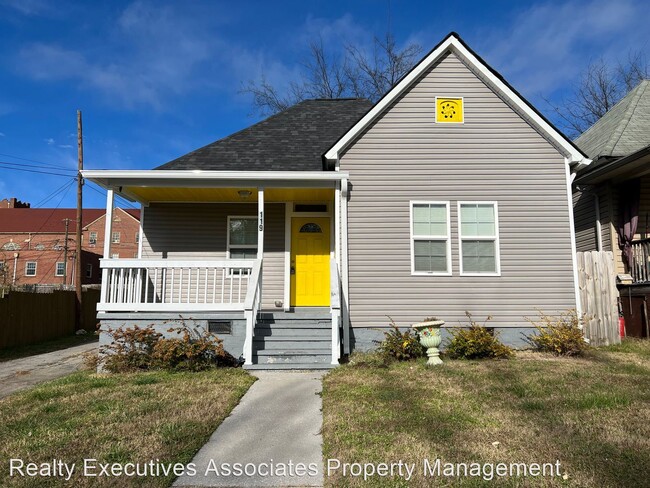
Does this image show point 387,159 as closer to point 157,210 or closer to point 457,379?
point 457,379

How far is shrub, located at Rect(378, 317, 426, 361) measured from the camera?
7340mm

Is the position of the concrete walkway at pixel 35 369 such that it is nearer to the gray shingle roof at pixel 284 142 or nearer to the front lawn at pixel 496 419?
the gray shingle roof at pixel 284 142

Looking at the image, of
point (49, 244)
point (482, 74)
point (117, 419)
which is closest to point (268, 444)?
point (117, 419)

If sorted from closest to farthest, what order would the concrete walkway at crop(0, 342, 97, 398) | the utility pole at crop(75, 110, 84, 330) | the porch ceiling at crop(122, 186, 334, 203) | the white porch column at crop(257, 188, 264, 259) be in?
the concrete walkway at crop(0, 342, 97, 398) < the white porch column at crop(257, 188, 264, 259) < the porch ceiling at crop(122, 186, 334, 203) < the utility pole at crop(75, 110, 84, 330)

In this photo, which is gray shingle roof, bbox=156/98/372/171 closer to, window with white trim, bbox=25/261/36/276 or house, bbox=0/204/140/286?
house, bbox=0/204/140/286

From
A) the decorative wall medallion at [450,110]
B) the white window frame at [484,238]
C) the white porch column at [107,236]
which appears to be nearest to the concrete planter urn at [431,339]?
the white window frame at [484,238]

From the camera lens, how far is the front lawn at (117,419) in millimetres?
3562

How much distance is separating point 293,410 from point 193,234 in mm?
5923

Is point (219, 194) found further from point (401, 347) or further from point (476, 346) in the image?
point (476, 346)

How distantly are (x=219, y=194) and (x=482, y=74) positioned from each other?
5922 millimetres

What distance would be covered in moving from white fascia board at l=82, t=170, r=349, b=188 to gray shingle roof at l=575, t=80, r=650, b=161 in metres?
6.65

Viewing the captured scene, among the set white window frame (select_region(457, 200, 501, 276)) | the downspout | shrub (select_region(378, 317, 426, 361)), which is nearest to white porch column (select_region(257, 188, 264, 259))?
shrub (select_region(378, 317, 426, 361))

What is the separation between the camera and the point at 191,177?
8.20 metres

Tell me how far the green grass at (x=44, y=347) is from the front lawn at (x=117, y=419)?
193 inches
